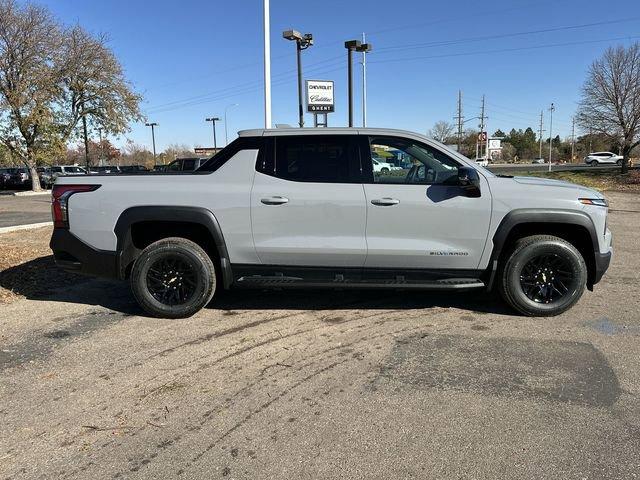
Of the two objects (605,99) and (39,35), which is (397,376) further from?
(605,99)

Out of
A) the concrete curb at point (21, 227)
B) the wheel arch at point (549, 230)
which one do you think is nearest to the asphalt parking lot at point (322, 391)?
the wheel arch at point (549, 230)

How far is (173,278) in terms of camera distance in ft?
17.7

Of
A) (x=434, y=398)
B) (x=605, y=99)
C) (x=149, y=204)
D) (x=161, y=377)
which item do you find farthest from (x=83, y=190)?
(x=605, y=99)

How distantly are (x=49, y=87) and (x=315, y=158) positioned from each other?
25942 mm

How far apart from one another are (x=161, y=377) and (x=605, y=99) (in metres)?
32.5

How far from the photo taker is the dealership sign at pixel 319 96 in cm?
2006

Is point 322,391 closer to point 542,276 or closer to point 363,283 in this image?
point 363,283

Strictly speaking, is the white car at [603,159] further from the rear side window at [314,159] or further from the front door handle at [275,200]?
the front door handle at [275,200]

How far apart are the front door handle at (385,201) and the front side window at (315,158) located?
354mm

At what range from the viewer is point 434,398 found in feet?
12.0

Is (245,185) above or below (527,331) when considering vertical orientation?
above

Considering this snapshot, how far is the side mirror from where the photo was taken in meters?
4.91

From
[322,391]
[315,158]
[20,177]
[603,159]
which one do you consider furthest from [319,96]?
[603,159]

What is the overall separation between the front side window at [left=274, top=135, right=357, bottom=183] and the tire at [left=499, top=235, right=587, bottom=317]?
1.87 meters
